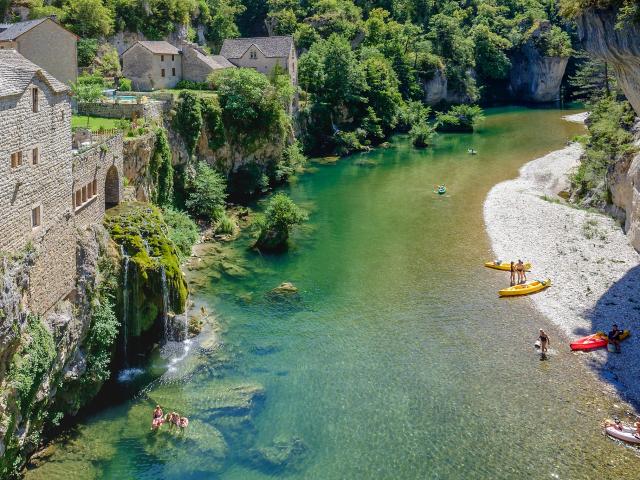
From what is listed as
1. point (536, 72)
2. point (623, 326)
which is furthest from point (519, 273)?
point (536, 72)

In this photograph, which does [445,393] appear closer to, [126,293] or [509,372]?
[509,372]

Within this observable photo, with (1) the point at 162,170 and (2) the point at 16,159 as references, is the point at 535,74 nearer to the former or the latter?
(1) the point at 162,170

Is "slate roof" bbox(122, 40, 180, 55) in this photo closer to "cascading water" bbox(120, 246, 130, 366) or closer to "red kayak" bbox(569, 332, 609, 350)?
"cascading water" bbox(120, 246, 130, 366)

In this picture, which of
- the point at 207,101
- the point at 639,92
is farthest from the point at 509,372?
the point at 207,101

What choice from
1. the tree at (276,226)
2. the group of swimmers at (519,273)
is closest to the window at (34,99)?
the tree at (276,226)

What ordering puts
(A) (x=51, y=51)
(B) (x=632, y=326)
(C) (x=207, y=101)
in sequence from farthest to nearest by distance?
(C) (x=207, y=101), (A) (x=51, y=51), (B) (x=632, y=326)
